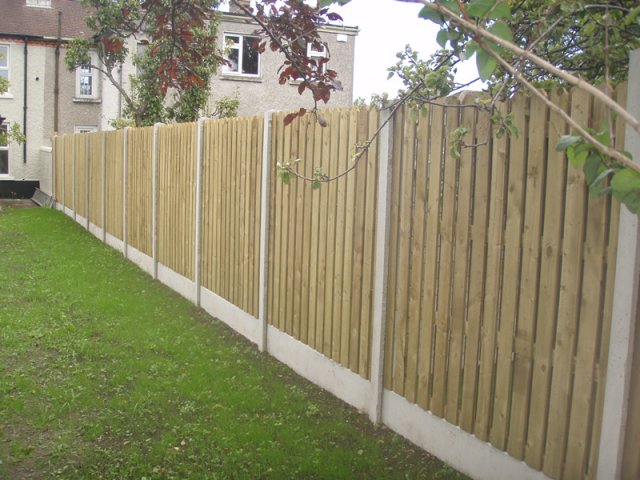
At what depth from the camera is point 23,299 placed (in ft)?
29.6

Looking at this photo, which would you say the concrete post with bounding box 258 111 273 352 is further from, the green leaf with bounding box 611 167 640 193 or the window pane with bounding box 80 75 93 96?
the window pane with bounding box 80 75 93 96

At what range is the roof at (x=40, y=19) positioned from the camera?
27.2m

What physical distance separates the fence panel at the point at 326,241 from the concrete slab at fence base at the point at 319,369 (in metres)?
0.07

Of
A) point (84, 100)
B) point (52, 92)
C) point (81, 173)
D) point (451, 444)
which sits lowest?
point (451, 444)

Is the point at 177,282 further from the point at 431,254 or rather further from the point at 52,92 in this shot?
the point at 52,92

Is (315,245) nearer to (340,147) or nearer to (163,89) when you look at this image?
(340,147)

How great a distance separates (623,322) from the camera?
3092 millimetres

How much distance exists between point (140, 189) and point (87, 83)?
17.6 m

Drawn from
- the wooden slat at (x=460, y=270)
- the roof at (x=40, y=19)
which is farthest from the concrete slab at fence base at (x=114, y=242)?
the roof at (x=40, y=19)

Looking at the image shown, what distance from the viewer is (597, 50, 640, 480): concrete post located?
3.05 meters

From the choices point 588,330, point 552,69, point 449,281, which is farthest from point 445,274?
point 552,69

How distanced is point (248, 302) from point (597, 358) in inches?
175

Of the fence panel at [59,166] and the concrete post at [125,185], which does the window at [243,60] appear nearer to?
the fence panel at [59,166]

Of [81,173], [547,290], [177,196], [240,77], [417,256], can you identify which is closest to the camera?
[547,290]
